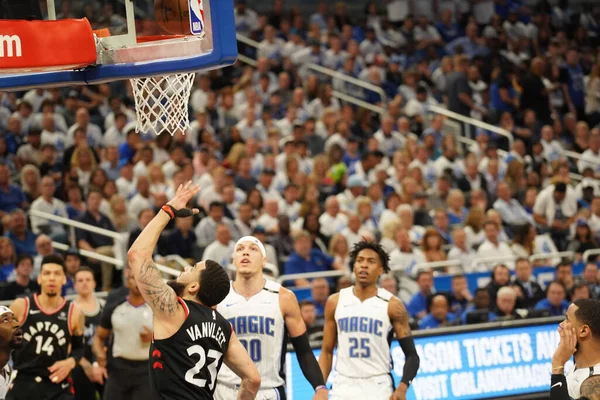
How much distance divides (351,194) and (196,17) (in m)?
9.79

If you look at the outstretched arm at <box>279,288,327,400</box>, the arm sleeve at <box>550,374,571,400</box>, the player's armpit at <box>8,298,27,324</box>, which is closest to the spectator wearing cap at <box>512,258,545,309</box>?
the outstretched arm at <box>279,288,327,400</box>

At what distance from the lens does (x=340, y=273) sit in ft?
43.7

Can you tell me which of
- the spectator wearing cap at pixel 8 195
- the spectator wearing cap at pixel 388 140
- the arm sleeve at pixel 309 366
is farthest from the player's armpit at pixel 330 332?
the spectator wearing cap at pixel 388 140

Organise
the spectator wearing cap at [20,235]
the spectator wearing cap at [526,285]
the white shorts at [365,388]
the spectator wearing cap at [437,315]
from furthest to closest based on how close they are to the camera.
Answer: the spectator wearing cap at [526,285] < the spectator wearing cap at [20,235] < the spectator wearing cap at [437,315] < the white shorts at [365,388]

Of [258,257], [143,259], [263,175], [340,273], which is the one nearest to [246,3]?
[263,175]

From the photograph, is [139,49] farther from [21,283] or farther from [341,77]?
[341,77]

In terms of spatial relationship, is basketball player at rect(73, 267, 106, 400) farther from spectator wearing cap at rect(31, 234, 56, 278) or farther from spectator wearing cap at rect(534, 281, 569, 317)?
spectator wearing cap at rect(534, 281, 569, 317)

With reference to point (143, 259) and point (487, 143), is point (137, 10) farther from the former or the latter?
point (487, 143)

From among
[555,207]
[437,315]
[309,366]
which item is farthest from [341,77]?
[309,366]

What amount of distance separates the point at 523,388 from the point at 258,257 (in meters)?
4.85

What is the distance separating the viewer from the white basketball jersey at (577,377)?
632cm

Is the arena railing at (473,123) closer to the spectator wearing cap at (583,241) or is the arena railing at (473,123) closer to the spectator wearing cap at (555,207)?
the spectator wearing cap at (555,207)

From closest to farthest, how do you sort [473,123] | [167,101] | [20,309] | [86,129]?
[167,101], [20,309], [86,129], [473,123]

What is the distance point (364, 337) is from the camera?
8977mm
